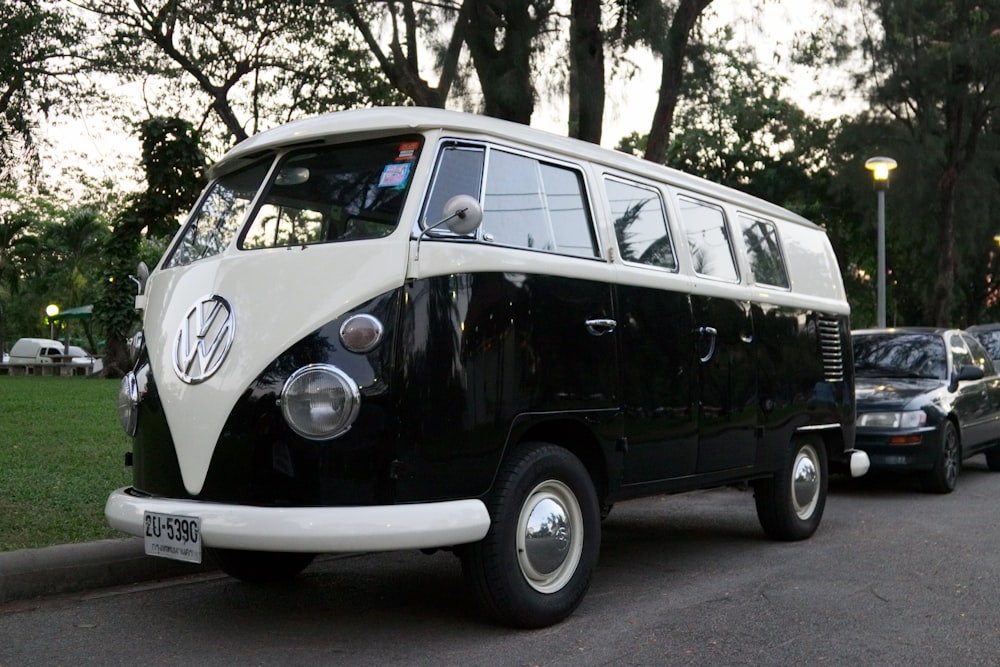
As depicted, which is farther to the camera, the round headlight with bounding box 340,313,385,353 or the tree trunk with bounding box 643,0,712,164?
the tree trunk with bounding box 643,0,712,164

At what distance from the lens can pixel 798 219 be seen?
8.59 metres

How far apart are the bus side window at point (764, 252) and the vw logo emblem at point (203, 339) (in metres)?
3.81

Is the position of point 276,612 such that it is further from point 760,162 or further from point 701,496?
point 760,162

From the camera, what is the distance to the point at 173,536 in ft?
15.7

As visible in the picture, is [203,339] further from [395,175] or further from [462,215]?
[462,215]

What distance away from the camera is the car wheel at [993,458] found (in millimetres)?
13102

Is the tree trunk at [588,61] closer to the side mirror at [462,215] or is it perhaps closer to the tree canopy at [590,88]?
the tree canopy at [590,88]

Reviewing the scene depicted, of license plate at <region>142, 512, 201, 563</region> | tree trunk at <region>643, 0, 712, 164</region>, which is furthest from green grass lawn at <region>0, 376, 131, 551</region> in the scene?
tree trunk at <region>643, 0, 712, 164</region>

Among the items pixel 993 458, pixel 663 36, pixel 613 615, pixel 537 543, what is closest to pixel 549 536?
pixel 537 543

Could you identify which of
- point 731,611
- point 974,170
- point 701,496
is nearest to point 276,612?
point 731,611

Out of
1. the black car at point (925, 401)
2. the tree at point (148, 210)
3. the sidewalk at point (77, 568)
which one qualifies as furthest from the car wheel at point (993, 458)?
the tree at point (148, 210)

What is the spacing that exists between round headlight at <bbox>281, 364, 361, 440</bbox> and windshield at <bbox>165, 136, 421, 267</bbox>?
0.74 meters

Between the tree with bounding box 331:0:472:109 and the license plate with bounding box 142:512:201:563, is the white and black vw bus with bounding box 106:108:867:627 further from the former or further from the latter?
the tree with bounding box 331:0:472:109

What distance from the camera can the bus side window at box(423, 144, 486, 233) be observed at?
510 centimetres
